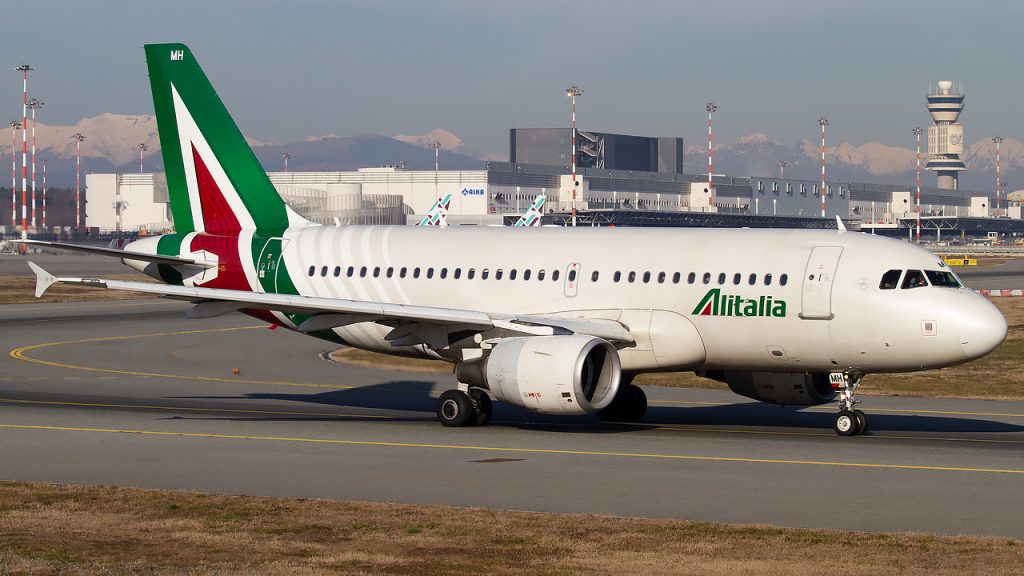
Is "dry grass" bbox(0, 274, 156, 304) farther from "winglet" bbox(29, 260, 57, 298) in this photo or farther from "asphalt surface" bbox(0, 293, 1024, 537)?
"winglet" bbox(29, 260, 57, 298)

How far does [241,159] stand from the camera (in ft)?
125

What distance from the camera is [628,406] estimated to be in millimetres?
33594

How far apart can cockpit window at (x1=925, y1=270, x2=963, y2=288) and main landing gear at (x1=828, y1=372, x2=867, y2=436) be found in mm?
2621

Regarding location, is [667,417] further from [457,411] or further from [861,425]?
[861,425]

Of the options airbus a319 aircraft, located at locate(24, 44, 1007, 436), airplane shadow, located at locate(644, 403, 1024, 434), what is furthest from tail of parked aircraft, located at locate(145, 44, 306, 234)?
airplane shadow, located at locate(644, 403, 1024, 434)

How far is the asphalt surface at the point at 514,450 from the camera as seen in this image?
21969 millimetres

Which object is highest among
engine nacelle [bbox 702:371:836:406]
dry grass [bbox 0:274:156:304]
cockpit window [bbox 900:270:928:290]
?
cockpit window [bbox 900:270:928:290]

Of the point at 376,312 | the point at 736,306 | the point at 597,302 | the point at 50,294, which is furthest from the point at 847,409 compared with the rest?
the point at 50,294

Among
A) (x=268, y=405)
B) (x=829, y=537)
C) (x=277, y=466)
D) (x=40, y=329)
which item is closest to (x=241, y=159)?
(x=268, y=405)

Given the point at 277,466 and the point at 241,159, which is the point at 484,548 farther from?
the point at 241,159

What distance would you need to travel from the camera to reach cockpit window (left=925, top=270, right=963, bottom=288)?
29266 millimetres

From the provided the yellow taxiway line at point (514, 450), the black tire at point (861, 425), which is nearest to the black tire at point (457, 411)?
the yellow taxiway line at point (514, 450)

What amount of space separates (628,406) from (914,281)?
7755 millimetres

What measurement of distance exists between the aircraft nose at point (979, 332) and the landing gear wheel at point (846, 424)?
2934mm
